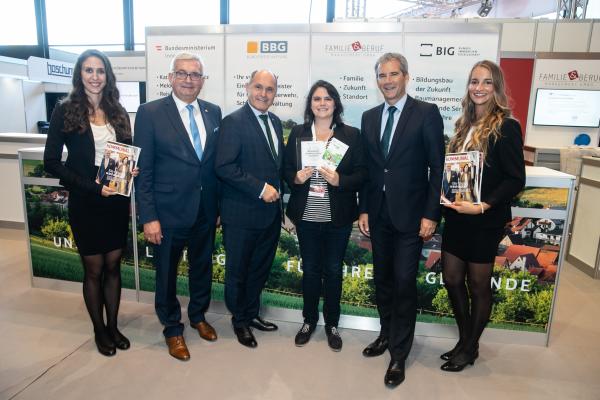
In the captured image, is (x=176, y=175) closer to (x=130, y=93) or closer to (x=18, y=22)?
(x=130, y=93)

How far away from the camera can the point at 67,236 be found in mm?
3656

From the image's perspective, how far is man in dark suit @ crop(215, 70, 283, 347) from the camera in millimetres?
2502

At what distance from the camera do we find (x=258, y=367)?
2605 millimetres

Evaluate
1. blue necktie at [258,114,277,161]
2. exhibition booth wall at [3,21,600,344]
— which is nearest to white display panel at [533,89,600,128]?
exhibition booth wall at [3,21,600,344]

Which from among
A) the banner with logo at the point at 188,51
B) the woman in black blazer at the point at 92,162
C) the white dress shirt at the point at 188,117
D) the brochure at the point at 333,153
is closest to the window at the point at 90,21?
the banner with logo at the point at 188,51

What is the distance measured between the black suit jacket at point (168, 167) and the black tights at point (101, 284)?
41 cm

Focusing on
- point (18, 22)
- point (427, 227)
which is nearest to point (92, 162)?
point (427, 227)

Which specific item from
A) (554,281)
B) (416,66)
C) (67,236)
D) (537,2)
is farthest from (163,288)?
(537,2)

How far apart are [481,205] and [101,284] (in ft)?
7.85

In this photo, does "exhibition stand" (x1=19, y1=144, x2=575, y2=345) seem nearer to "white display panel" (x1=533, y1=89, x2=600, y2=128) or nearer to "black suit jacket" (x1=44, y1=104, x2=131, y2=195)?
A: "black suit jacket" (x1=44, y1=104, x2=131, y2=195)

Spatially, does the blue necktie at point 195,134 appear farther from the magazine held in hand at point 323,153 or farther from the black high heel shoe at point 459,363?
the black high heel shoe at point 459,363

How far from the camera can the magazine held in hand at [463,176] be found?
2178 mm

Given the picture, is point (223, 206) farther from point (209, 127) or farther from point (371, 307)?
point (371, 307)

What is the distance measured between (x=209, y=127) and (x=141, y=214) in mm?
686
